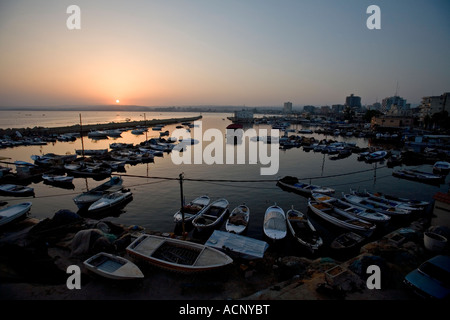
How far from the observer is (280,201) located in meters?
25.5

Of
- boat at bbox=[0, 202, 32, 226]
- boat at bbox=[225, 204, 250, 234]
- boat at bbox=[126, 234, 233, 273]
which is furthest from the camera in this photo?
boat at bbox=[0, 202, 32, 226]

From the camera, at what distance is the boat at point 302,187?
25891 millimetres

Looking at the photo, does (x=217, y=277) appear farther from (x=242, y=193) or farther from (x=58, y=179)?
(x=58, y=179)

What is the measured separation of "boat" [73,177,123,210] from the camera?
2291cm

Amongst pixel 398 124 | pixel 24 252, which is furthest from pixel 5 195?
pixel 398 124

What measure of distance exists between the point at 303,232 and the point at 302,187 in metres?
11.8

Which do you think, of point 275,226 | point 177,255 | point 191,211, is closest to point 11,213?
point 191,211

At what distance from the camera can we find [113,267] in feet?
37.4

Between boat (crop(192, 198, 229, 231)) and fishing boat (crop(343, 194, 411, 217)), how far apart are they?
13280mm

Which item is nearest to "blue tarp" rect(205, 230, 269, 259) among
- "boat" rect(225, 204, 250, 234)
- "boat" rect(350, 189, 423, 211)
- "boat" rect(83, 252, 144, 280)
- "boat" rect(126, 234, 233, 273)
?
"boat" rect(126, 234, 233, 273)

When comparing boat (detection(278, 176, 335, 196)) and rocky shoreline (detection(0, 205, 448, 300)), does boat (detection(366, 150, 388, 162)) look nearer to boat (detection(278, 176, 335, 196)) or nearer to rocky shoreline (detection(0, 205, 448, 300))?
boat (detection(278, 176, 335, 196))

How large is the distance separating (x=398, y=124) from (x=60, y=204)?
103 m
